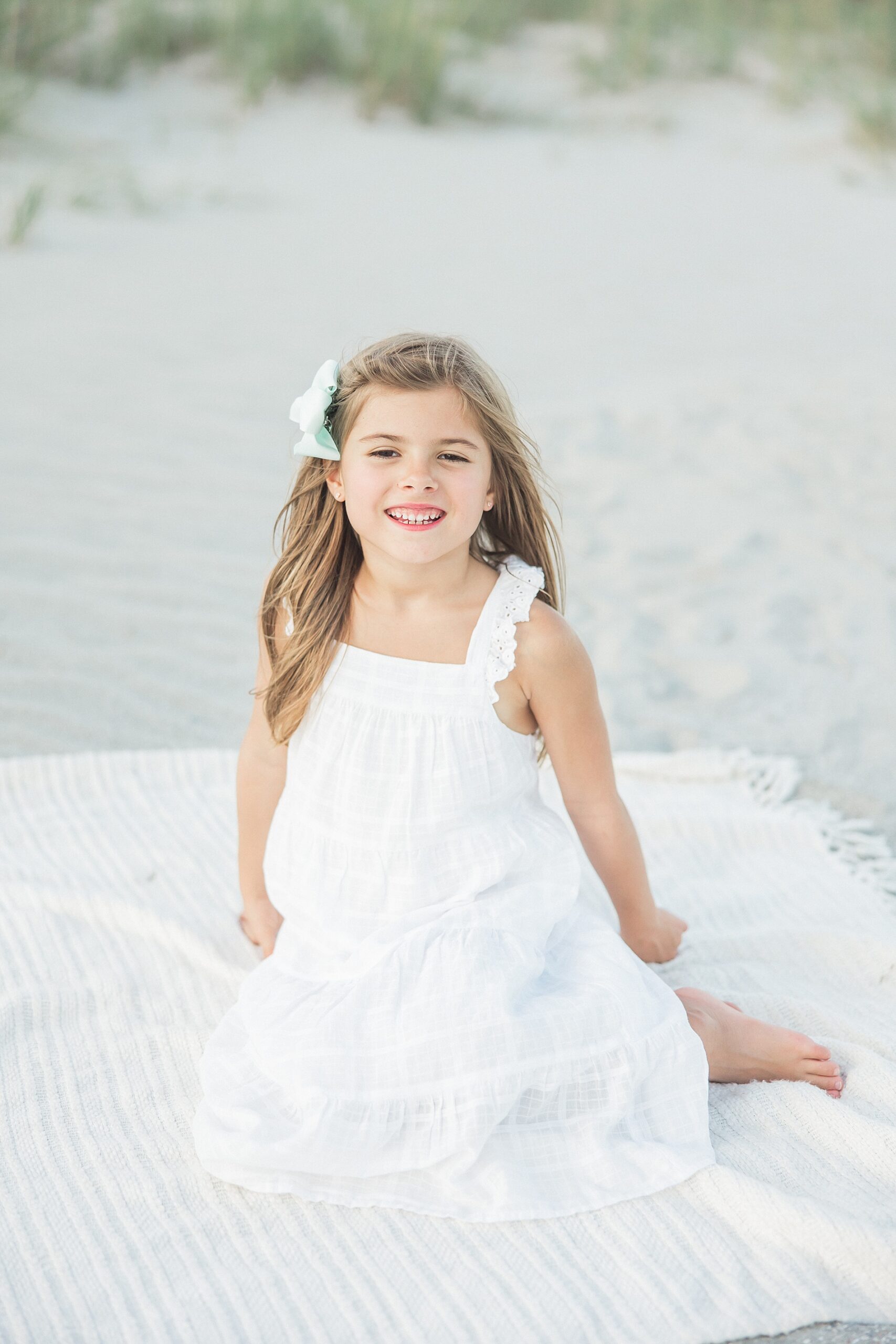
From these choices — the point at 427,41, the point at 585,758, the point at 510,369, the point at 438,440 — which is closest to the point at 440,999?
the point at 585,758

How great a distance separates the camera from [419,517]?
2066 mm

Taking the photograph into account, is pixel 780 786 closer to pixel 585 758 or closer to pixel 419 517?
pixel 585 758

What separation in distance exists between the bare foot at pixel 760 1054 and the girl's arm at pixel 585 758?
26cm

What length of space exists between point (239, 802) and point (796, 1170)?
1150 mm

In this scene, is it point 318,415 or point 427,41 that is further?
point 427,41

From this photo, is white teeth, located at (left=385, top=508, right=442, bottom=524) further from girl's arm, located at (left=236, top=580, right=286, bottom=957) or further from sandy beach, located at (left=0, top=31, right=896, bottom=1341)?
sandy beach, located at (left=0, top=31, right=896, bottom=1341)

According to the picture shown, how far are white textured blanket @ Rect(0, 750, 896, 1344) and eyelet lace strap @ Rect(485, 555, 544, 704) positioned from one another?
0.74m

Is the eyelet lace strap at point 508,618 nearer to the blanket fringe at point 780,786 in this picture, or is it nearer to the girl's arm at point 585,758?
the girl's arm at point 585,758

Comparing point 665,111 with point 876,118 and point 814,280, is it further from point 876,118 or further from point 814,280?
point 814,280

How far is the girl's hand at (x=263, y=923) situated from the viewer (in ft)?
8.23

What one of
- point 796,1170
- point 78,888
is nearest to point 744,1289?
point 796,1170

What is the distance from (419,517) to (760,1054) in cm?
101

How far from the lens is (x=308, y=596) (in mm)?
2258

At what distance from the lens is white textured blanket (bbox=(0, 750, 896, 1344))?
1745 mm
